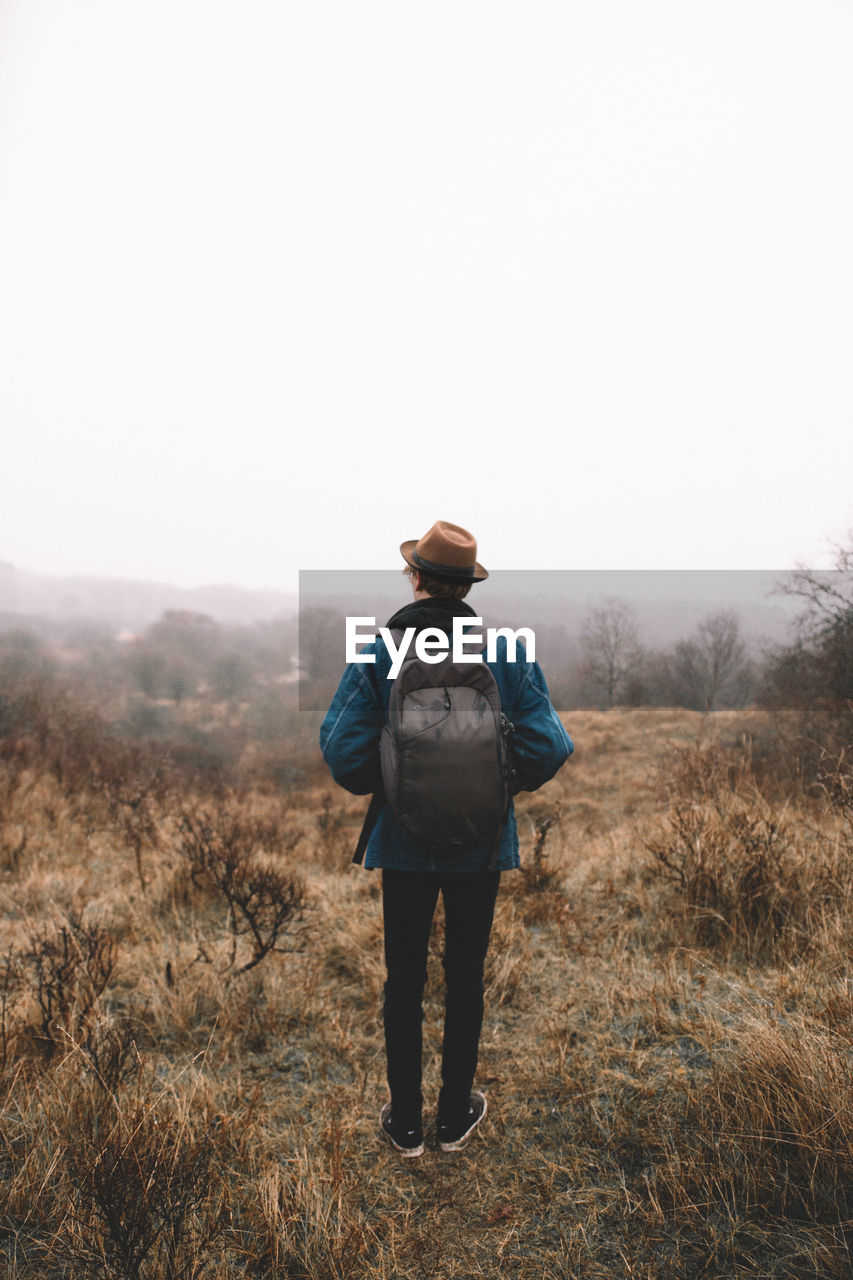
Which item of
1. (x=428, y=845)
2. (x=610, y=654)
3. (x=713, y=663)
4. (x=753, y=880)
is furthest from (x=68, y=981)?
(x=713, y=663)

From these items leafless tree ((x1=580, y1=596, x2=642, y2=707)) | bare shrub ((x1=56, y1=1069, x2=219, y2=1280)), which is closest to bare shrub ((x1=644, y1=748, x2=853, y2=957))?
bare shrub ((x1=56, y1=1069, x2=219, y2=1280))

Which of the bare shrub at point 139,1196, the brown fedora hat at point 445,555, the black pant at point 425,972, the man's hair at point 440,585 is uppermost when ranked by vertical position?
the brown fedora hat at point 445,555

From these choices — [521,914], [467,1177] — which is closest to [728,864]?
[521,914]

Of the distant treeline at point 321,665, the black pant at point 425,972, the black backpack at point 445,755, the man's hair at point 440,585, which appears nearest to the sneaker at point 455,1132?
the black pant at point 425,972

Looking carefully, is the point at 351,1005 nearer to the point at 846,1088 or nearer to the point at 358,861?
the point at 358,861

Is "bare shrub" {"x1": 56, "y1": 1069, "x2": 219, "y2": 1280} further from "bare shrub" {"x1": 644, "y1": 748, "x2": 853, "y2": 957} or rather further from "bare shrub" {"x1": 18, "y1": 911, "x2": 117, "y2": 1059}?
"bare shrub" {"x1": 644, "y1": 748, "x2": 853, "y2": 957}

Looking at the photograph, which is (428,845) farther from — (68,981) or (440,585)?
(68,981)

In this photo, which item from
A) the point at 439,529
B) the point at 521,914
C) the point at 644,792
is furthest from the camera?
the point at 644,792

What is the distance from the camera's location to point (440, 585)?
177 cm

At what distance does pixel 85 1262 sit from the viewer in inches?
55.4

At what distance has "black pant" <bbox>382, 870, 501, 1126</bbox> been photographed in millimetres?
1784

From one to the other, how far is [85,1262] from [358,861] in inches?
42.7

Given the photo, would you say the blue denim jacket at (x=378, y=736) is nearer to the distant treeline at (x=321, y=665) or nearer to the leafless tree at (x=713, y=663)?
the distant treeline at (x=321, y=665)

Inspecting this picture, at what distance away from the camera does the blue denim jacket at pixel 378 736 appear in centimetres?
173
